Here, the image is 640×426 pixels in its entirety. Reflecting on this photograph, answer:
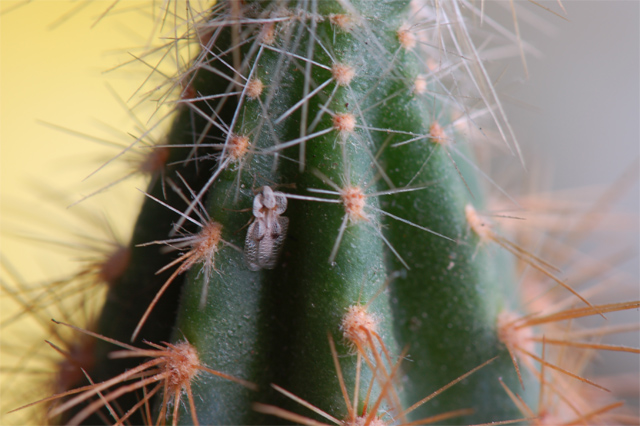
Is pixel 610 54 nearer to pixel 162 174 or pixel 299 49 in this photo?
pixel 299 49

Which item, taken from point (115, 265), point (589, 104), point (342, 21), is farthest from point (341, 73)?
point (589, 104)

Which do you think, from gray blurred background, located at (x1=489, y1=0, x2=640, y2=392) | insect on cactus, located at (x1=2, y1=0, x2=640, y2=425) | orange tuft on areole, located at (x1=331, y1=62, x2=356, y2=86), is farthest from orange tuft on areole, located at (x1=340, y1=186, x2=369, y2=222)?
gray blurred background, located at (x1=489, y1=0, x2=640, y2=392)

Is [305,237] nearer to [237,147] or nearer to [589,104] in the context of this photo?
[237,147]

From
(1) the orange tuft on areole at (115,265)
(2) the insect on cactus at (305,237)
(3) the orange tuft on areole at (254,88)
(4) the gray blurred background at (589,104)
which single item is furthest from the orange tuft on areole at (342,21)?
(4) the gray blurred background at (589,104)

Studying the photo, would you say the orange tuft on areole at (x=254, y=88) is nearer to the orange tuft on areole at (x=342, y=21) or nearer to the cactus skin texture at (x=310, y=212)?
the cactus skin texture at (x=310, y=212)

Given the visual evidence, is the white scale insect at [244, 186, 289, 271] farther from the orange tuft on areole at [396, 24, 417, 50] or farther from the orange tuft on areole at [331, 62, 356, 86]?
the orange tuft on areole at [396, 24, 417, 50]

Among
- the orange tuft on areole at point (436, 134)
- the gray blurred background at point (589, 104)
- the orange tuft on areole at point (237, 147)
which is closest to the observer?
the orange tuft on areole at point (237, 147)

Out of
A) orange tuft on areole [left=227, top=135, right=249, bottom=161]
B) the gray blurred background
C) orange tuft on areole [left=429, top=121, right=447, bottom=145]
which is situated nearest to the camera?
orange tuft on areole [left=227, top=135, right=249, bottom=161]

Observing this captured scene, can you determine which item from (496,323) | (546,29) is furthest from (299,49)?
(546,29)

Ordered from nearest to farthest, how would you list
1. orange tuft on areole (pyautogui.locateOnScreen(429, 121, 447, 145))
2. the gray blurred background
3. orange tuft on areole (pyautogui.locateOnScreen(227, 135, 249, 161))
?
1. orange tuft on areole (pyautogui.locateOnScreen(227, 135, 249, 161))
2. orange tuft on areole (pyautogui.locateOnScreen(429, 121, 447, 145))
3. the gray blurred background

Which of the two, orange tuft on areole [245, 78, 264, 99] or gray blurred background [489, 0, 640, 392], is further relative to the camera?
gray blurred background [489, 0, 640, 392]
